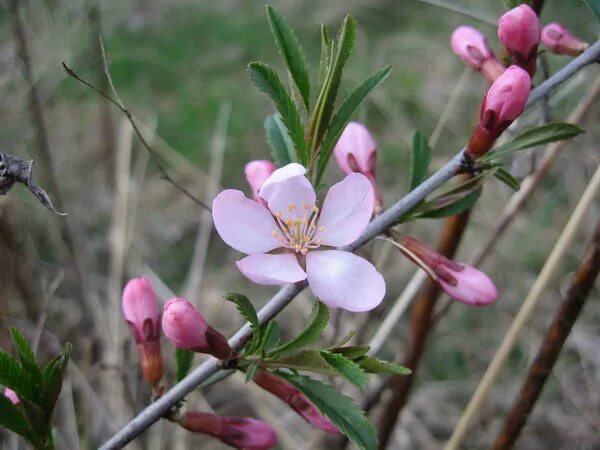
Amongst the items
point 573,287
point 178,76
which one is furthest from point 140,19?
point 573,287

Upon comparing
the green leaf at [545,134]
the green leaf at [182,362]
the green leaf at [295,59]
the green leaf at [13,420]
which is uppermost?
the green leaf at [545,134]

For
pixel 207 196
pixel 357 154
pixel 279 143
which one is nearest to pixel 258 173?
pixel 279 143

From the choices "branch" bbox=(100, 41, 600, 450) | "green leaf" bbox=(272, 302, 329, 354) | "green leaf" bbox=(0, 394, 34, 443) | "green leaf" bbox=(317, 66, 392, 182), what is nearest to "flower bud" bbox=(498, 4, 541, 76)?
"branch" bbox=(100, 41, 600, 450)

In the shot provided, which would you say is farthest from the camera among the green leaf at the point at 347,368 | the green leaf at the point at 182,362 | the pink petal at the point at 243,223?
the green leaf at the point at 182,362

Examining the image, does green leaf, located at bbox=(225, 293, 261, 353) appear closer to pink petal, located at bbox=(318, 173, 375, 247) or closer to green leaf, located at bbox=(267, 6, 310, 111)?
pink petal, located at bbox=(318, 173, 375, 247)

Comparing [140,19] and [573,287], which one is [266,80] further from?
[140,19]

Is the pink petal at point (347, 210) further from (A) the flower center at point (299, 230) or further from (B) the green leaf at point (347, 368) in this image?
(B) the green leaf at point (347, 368)

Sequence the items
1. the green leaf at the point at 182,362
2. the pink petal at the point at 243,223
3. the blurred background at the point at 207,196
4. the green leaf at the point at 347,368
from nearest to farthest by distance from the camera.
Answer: the green leaf at the point at 347,368 < the pink petal at the point at 243,223 < the green leaf at the point at 182,362 < the blurred background at the point at 207,196

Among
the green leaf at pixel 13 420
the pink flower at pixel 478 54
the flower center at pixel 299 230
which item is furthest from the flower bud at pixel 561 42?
the green leaf at pixel 13 420
